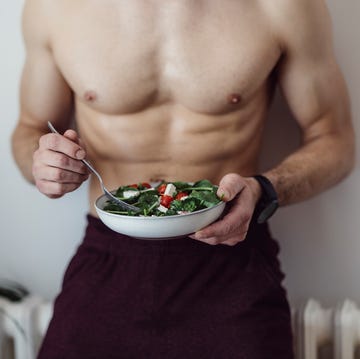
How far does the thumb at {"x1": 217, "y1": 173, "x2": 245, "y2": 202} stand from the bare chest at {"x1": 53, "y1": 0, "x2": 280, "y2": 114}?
21 cm

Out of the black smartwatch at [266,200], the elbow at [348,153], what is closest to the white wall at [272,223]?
the elbow at [348,153]

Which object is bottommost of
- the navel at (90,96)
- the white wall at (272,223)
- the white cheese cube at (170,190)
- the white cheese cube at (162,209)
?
the white wall at (272,223)

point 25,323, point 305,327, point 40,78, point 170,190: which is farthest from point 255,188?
point 25,323

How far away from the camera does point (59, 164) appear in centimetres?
92

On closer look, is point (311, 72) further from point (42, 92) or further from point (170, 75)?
point (42, 92)

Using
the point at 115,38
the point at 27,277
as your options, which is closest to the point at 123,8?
the point at 115,38

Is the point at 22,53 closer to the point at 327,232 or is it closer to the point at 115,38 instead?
the point at 115,38

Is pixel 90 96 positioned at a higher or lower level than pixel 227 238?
higher

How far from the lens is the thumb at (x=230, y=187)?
0.86m

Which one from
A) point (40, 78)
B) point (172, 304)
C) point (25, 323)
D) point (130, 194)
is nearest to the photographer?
point (130, 194)

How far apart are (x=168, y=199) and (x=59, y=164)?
0.60ft

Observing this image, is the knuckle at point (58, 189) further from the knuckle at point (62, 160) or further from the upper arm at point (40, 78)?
the upper arm at point (40, 78)


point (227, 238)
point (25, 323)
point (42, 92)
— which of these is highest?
point (42, 92)

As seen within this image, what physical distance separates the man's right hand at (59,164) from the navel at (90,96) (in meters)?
0.13
